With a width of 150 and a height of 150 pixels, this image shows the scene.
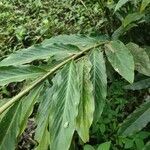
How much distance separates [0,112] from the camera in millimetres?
997

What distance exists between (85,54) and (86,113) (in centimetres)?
30

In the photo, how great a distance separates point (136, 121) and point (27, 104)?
62 centimetres

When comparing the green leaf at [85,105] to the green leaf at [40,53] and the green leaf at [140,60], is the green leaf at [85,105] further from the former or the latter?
the green leaf at [140,60]

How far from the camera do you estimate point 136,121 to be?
156cm

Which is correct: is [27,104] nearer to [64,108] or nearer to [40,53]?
[64,108]

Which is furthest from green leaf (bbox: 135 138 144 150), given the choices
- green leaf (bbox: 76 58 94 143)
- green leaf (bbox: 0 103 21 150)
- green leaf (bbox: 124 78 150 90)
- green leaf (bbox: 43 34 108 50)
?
green leaf (bbox: 0 103 21 150)

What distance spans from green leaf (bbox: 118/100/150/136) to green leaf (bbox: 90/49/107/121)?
1.27 feet

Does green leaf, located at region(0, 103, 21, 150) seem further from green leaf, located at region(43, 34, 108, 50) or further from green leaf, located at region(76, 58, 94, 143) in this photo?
green leaf, located at region(43, 34, 108, 50)

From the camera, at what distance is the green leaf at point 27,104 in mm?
1071

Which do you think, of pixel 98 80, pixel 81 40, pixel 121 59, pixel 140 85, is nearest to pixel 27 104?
pixel 98 80

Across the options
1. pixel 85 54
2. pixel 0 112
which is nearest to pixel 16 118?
pixel 0 112

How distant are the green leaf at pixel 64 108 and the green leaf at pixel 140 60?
281 mm

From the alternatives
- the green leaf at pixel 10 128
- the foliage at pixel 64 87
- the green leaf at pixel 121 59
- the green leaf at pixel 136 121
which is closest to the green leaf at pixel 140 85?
the foliage at pixel 64 87

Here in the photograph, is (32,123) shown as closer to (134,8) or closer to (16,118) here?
(134,8)
